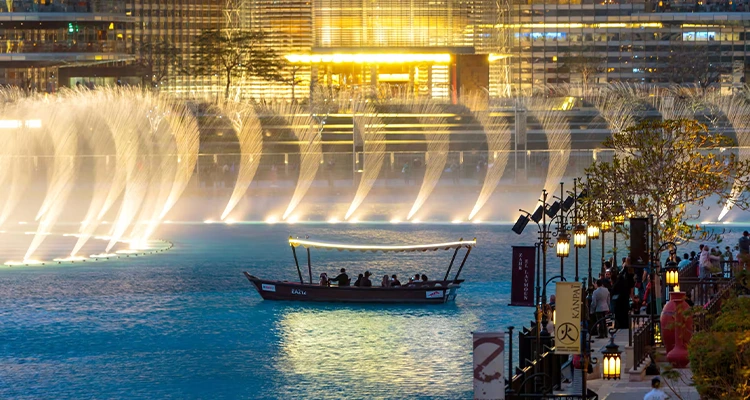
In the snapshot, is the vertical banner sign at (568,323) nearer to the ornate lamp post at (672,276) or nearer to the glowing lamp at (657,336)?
the ornate lamp post at (672,276)

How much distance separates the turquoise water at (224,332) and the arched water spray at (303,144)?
90.7 ft

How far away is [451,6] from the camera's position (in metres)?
132

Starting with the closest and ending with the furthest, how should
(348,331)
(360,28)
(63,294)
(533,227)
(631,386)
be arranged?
1. (631,386)
2. (348,331)
3. (63,294)
4. (533,227)
5. (360,28)

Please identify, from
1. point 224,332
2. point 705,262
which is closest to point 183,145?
point 224,332

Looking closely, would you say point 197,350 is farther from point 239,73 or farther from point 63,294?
point 239,73

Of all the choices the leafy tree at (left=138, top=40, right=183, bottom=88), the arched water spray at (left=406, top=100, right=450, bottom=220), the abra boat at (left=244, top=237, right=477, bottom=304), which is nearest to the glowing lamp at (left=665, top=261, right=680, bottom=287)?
the abra boat at (left=244, top=237, right=477, bottom=304)

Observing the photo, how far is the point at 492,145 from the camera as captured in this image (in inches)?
4294

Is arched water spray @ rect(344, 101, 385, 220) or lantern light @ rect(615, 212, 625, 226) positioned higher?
lantern light @ rect(615, 212, 625, 226)

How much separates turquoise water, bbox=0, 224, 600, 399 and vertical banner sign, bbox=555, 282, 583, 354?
729 cm

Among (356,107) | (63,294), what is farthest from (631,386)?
(356,107)

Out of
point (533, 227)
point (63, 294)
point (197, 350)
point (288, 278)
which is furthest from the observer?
point (533, 227)

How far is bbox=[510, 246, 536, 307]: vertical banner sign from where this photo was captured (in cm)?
3400

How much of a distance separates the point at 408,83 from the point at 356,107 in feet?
73.4

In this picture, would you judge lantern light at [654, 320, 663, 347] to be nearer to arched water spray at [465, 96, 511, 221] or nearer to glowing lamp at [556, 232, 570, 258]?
glowing lamp at [556, 232, 570, 258]
